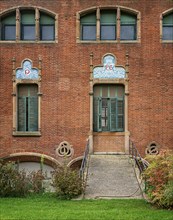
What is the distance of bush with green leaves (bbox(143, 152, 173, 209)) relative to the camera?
572 inches

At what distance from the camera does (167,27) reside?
78.4 ft

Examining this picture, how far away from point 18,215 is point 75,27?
41.0 feet

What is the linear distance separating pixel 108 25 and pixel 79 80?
3094mm

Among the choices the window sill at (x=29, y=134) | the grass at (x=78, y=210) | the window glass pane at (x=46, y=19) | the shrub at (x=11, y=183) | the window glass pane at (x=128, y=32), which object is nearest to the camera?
the grass at (x=78, y=210)

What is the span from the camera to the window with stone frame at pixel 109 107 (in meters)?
23.7

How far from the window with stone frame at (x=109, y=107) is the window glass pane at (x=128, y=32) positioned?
2435 mm

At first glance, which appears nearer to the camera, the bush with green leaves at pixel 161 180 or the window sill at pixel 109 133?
the bush with green leaves at pixel 161 180

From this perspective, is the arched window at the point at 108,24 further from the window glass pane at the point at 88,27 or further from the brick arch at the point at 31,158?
the brick arch at the point at 31,158

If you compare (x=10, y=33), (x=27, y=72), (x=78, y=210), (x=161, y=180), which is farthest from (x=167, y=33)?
(x=78, y=210)

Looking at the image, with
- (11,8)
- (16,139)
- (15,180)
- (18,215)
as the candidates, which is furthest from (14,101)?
(18,215)

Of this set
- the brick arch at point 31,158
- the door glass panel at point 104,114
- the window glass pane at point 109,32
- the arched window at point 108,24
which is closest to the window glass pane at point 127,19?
the arched window at point 108,24

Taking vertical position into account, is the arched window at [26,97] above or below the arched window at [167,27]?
below

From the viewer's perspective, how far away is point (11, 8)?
934 inches

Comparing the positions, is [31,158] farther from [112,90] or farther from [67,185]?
[67,185]
